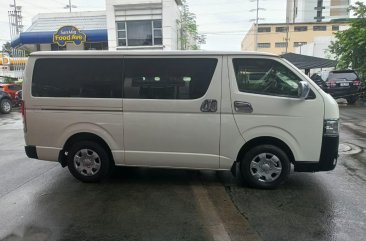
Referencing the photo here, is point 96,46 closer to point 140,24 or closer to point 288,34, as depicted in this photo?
point 140,24

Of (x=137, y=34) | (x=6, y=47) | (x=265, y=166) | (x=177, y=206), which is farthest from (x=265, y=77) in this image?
(x=6, y=47)

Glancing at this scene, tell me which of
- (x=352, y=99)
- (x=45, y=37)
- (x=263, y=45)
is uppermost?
(x=263, y=45)

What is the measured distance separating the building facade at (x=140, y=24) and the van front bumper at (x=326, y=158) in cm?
2399

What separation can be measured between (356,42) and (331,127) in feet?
54.0

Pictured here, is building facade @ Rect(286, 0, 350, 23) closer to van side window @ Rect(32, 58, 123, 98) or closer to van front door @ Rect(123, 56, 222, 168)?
van front door @ Rect(123, 56, 222, 168)

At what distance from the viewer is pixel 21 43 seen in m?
28.3

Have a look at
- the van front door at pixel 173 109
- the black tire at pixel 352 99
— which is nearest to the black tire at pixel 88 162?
the van front door at pixel 173 109

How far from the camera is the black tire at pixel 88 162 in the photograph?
5512mm

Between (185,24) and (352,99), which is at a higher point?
(185,24)

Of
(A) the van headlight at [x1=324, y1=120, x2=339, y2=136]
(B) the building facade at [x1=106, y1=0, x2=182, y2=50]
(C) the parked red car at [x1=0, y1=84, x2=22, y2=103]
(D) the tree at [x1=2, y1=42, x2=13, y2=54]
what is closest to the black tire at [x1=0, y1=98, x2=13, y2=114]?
(C) the parked red car at [x1=0, y1=84, x2=22, y2=103]

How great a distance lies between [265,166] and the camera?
5.17 m

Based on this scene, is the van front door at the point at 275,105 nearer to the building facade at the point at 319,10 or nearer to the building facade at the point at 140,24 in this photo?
the building facade at the point at 140,24

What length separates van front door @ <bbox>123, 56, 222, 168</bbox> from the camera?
16.7 feet

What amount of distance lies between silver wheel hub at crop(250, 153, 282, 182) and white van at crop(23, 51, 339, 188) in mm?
15
